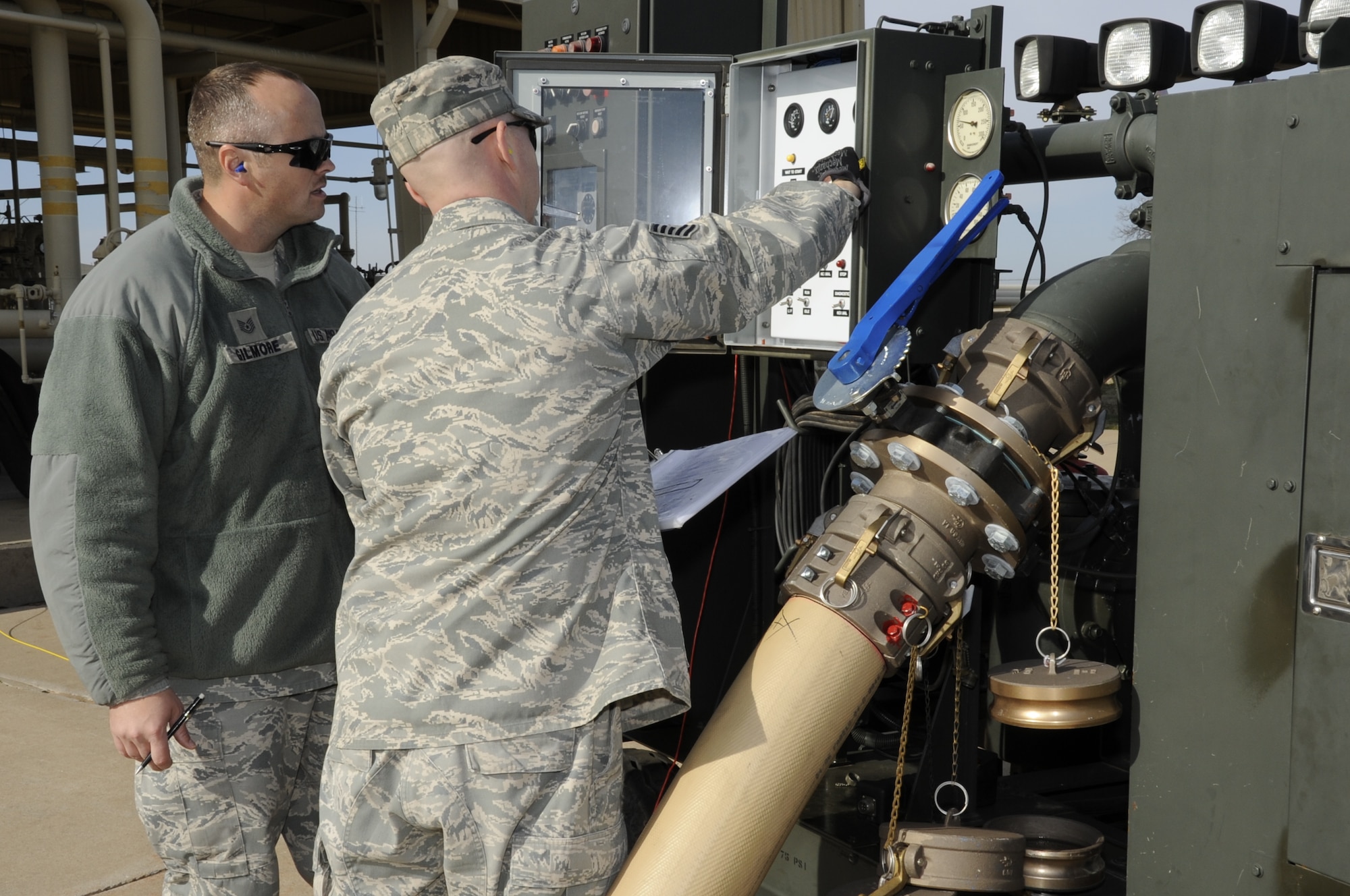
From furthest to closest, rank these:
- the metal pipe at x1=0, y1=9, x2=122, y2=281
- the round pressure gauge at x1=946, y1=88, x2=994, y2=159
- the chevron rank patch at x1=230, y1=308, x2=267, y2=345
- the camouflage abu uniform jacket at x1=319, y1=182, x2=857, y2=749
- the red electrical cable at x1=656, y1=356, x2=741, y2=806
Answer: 1. the metal pipe at x1=0, y1=9, x2=122, y2=281
2. the red electrical cable at x1=656, y1=356, x2=741, y2=806
3. the round pressure gauge at x1=946, y1=88, x2=994, y2=159
4. the chevron rank patch at x1=230, y1=308, x2=267, y2=345
5. the camouflage abu uniform jacket at x1=319, y1=182, x2=857, y2=749

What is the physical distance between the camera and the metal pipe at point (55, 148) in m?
9.70

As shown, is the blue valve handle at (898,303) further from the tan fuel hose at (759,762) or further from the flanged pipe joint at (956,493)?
the tan fuel hose at (759,762)

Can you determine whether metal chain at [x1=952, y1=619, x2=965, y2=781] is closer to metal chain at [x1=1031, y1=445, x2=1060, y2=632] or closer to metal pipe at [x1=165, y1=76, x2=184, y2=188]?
metal chain at [x1=1031, y1=445, x2=1060, y2=632]

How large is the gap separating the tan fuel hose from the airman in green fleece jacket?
0.78m

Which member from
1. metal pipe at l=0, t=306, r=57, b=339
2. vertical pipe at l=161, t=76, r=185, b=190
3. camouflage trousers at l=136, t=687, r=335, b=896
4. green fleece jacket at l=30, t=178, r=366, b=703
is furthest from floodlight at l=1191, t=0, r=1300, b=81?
vertical pipe at l=161, t=76, r=185, b=190

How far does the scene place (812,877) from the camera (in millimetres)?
3125

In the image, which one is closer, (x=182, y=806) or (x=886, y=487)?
(x=182, y=806)

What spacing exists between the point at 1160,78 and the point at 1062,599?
1483 millimetres

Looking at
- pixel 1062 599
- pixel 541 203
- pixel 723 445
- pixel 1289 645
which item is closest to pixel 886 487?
pixel 723 445

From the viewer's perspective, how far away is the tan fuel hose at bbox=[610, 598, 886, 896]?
218 cm

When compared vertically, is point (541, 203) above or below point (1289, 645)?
above

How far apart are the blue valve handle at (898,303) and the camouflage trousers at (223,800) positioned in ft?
4.24

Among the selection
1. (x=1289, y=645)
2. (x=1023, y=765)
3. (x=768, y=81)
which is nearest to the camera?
(x=1289, y=645)

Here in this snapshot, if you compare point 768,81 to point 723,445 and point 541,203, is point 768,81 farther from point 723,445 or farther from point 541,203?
point 723,445
